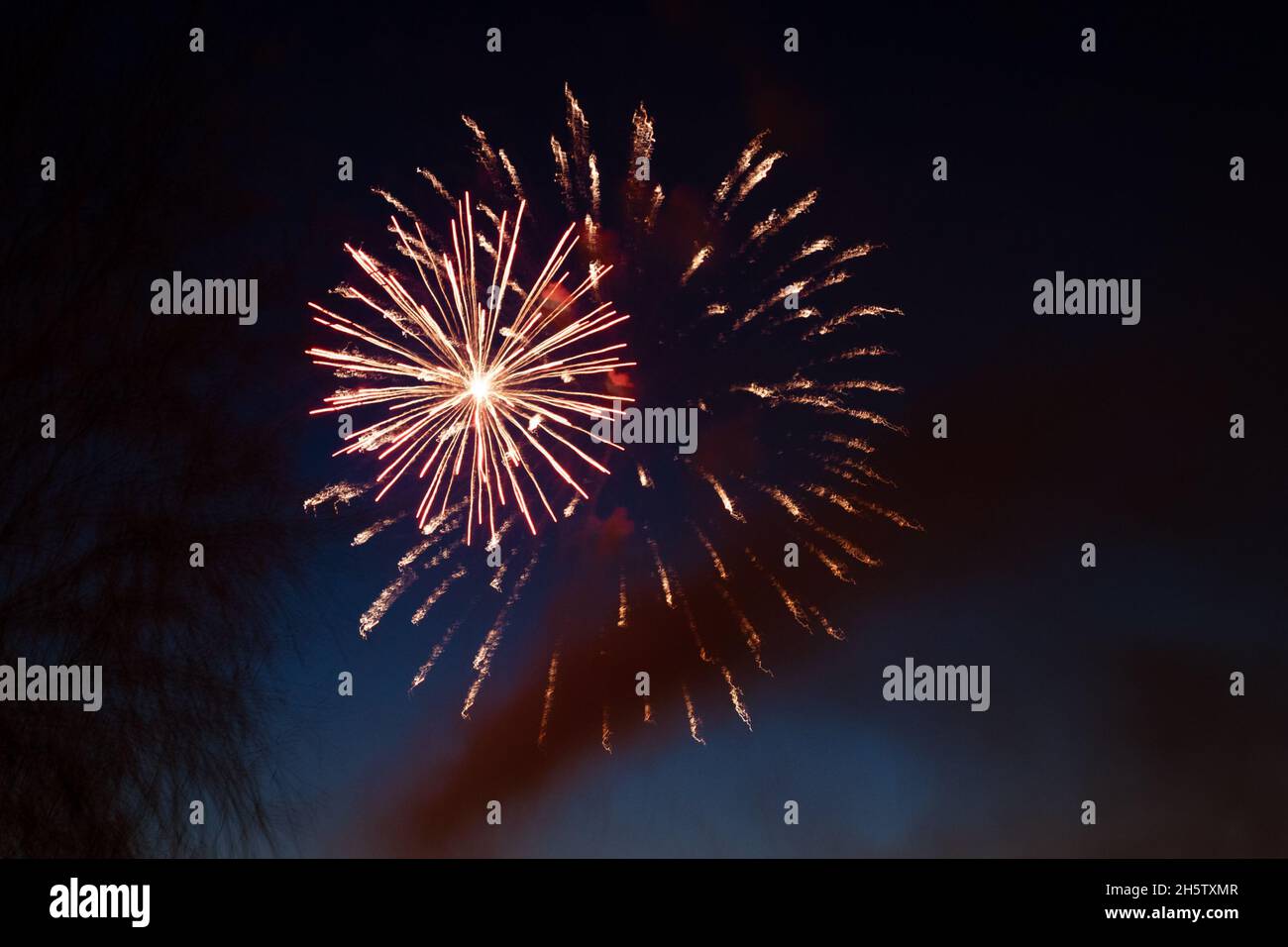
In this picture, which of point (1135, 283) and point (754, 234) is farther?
point (1135, 283)

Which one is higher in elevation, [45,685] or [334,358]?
[334,358]

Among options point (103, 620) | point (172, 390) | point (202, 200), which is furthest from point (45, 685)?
point (202, 200)
